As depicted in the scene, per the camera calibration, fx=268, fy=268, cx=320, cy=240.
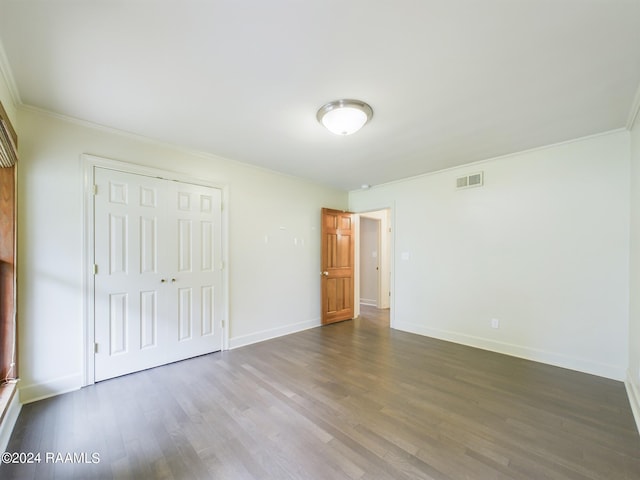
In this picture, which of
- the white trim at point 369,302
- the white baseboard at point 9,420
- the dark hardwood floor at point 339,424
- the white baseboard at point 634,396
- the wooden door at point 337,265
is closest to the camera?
the dark hardwood floor at point 339,424

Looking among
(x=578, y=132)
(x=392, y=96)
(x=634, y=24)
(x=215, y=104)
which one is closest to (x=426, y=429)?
(x=392, y=96)

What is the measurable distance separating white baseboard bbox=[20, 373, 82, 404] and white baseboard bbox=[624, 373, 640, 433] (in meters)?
4.64

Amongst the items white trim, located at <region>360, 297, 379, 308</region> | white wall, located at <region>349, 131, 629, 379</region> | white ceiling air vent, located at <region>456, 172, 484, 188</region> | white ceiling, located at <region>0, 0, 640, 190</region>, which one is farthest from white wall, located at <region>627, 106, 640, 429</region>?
white trim, located at <region>360, 297, 379, 308</region>

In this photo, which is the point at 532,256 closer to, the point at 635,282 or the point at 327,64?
the point at 635,282

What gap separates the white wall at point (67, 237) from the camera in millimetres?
2299

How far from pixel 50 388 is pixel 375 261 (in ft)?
18.6

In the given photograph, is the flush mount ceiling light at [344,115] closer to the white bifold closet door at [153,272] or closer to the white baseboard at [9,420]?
the white bifold closet door at [153,272]

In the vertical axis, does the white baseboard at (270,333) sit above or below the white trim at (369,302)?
above

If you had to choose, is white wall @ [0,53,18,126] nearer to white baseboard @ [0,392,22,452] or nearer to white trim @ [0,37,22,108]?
white trim @ [0,37,22,108]

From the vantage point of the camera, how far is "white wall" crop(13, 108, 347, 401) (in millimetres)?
2299

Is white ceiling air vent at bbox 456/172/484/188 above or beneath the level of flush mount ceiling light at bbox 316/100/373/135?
beneath

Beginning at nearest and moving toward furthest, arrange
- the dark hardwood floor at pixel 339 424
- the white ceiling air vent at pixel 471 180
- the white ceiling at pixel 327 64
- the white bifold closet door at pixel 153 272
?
1. the white ceiling at pixel 327 64
2. the dark hardwood floor at pixel 339 424
3. the white bifold closet door at pixel 153 272
4. the white ceiling air vent at pixel 471 180

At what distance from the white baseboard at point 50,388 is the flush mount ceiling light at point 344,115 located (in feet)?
10.8

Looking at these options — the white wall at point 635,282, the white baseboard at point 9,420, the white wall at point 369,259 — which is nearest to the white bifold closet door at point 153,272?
the white baseboard at point 9,420
